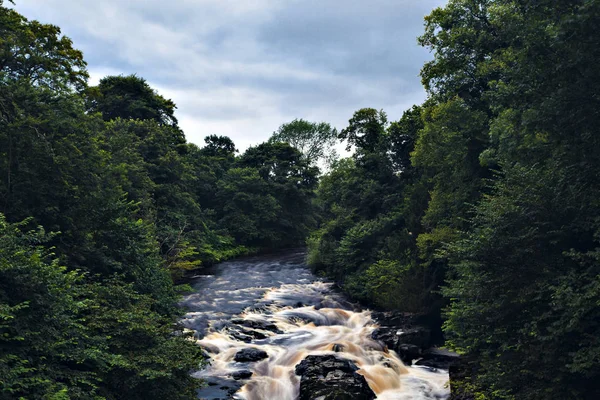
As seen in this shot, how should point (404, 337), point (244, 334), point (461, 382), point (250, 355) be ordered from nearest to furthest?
point (461, 382) < point (250, 355) < point (404, 337) < point (244, 334)

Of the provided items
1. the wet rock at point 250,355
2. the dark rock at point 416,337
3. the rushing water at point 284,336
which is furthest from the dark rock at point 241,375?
the dark rock at point 416,337

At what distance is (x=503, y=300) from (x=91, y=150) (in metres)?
13.9

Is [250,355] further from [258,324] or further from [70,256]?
[70,256]

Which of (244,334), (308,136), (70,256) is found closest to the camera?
(70,256)

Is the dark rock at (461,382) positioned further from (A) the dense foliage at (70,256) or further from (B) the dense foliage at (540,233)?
(A) the dense foliage at (70,256)

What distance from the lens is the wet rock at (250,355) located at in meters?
14.7

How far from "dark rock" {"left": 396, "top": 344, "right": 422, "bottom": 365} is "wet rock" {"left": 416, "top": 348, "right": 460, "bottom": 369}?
0.82 ft

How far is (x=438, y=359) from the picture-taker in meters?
15.5

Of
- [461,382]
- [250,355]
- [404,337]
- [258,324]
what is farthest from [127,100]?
[461,382]

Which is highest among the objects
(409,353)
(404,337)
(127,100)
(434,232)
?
(127,100)

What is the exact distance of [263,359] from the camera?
14.8 meters

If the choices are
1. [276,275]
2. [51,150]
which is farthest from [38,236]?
[276,275]

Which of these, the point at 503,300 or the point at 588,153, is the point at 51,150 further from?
the point at 588,153

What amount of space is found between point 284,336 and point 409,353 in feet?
17.0
